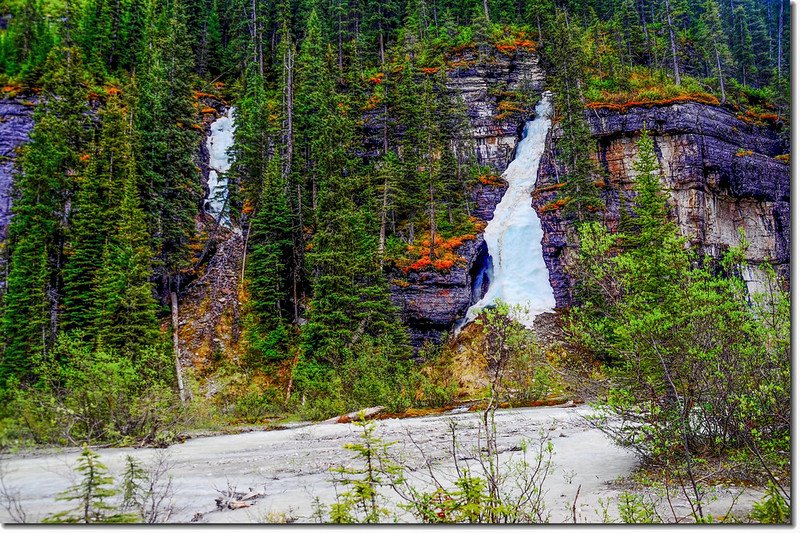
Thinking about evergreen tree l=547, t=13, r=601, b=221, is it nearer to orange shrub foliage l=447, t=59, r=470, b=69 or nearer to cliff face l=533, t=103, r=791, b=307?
cliff face l=533, t=103, r=791, b=307

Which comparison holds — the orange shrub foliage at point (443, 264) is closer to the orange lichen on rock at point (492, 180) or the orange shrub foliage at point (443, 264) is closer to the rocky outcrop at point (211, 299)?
the orange lichen on rock at point (492, 180)

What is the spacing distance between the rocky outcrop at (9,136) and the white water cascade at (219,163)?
8.86 metres

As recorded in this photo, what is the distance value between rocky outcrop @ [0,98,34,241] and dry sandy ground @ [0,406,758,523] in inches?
417

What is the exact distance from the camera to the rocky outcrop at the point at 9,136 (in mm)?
16672

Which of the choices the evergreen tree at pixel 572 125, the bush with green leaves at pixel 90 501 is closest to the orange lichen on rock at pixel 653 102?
the evergreen tree at pixel 572 125

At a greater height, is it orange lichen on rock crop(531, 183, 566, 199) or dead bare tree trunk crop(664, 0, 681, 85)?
Result: dead bare tree trunk crop(664, 0, 681, 85)

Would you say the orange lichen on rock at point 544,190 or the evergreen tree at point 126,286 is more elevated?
the orange lichen on rock at point 544,190

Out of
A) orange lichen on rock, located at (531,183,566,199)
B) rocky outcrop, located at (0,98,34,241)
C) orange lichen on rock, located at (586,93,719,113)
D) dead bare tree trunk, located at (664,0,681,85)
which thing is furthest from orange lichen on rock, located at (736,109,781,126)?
rocky outcrop, located at (0,98,34,241)

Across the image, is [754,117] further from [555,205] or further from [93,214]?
[93,214]

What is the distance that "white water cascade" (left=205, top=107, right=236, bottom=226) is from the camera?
27.8 m

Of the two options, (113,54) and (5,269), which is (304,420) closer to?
(5,269)

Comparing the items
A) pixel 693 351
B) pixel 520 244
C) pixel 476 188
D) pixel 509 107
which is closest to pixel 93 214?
pixel 476 188

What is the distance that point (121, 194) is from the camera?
21.8 metres

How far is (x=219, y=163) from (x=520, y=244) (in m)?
19.3
